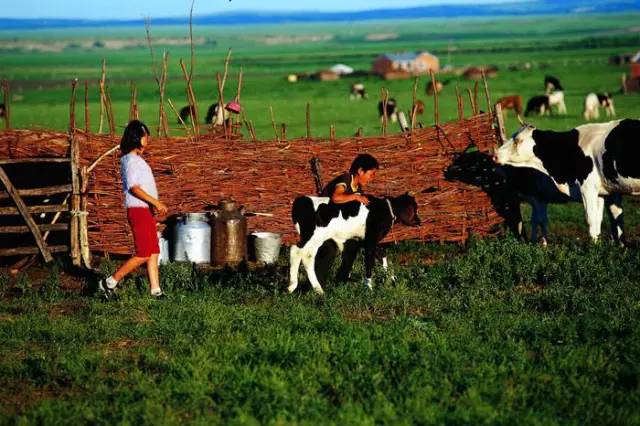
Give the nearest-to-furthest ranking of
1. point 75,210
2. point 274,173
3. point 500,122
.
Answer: point 75,210 → point 274,173 → point 500,122

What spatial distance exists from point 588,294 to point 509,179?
12.8 ft

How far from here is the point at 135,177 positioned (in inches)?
378

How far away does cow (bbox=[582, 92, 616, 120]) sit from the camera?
39594mm

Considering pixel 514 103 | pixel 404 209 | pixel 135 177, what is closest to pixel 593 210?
pixel 404 209

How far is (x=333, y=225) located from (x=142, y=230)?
1.81 m

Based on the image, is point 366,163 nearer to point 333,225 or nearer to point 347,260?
point 333,225

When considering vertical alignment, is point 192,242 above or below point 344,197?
below

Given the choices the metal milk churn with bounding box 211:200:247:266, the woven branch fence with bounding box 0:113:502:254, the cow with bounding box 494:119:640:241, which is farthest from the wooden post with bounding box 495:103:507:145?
the metal milk churn with bounding box 211:200:247:266

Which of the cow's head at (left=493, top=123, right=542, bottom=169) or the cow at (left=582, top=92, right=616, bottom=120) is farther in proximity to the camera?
the cow at (left=582, top=92, right=616, bottom=120)

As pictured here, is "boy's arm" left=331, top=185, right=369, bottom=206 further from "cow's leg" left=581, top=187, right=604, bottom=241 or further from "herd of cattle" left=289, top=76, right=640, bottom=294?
"cow's leg" left=581, top=187, right=604, bottom=241

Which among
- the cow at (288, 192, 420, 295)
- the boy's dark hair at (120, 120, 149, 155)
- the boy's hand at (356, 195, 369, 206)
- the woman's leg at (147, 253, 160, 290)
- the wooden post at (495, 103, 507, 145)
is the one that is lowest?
the woman's leg at (147, 253, 160, 290)

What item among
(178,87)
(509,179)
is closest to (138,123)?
(509,179)

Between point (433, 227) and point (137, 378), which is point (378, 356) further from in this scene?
point (433, 227)

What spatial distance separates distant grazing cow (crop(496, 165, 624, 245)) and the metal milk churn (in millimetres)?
3556
